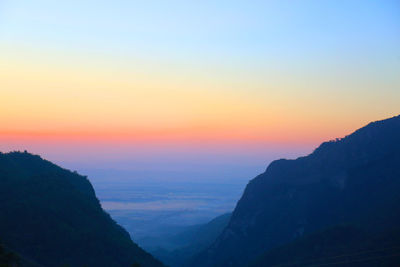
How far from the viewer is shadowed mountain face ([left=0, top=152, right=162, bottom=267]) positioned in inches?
1390

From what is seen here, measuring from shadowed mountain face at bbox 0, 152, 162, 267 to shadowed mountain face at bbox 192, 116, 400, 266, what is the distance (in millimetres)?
21713

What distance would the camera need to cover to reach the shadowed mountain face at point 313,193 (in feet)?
202

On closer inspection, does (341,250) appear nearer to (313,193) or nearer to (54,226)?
(313,193)

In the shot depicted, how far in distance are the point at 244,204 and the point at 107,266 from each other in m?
35.2

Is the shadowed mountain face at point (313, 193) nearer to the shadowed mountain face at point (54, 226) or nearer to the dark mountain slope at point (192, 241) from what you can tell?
the dark mountain slope at point (192, 241)

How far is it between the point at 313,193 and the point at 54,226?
3934 centimetres

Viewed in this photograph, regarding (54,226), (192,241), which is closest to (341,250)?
(54,226)

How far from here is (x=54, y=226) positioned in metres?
38.4

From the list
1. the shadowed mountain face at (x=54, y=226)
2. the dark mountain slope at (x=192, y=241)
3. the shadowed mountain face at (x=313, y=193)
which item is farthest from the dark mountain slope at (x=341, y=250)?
the dark mountain slope at (x=192, y=241)

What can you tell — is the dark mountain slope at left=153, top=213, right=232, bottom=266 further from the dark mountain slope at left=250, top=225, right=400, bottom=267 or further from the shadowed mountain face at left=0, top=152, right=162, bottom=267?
the shadowed mountain face at left=0, top=152, right=162, bottom=267

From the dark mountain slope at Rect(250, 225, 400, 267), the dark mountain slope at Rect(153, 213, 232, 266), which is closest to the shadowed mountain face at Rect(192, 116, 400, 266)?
the dark mountain slope at Rect(153, 213, 232, 266)

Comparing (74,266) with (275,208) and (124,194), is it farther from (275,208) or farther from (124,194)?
(124,194)

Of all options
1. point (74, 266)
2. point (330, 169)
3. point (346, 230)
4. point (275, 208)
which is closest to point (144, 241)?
point (275, 208)

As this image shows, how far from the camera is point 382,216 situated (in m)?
50.8
